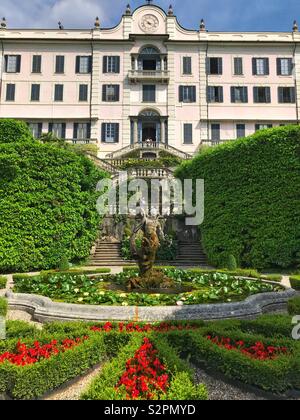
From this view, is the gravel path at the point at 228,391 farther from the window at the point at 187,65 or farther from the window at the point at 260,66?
the window at the point at 260,66

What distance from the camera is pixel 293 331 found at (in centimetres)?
605

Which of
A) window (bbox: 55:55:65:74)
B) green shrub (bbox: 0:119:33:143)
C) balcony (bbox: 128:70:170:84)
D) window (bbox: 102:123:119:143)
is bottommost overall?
green shrub (bbox: 0:119:33:143)

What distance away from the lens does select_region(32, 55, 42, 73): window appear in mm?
33844

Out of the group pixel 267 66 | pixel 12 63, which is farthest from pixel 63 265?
pixel 267 66

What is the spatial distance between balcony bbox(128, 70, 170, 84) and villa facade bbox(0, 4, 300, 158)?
0.10 metres

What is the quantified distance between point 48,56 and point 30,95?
456 cm

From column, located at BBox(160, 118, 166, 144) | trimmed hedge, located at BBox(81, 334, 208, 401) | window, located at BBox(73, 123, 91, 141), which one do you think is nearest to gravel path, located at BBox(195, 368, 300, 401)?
trimmed hedge, located at BBox(81, 334, 208, 401)

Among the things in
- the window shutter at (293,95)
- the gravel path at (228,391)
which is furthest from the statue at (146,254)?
the window shutter at (293,95)

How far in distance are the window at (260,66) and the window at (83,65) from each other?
1713 centimetres

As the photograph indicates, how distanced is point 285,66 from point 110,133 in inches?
770

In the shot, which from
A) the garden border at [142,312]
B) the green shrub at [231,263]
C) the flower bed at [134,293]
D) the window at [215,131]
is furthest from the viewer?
the window at [215,131]

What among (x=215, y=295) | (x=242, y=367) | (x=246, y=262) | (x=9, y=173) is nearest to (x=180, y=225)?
(x=246, y=262)

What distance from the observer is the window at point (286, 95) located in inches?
1326

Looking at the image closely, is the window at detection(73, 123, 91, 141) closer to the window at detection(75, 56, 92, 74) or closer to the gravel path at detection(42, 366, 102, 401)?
the window at detection(75, 56, 92, 74)
